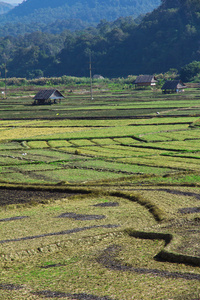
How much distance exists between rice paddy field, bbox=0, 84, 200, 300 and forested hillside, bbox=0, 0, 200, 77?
114 meters

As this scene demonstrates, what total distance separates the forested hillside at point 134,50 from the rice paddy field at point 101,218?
114 metres

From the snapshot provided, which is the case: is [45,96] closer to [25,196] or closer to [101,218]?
[25,196]

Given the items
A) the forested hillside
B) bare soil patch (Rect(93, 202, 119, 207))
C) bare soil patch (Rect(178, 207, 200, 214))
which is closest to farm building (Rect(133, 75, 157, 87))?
the forested hillside

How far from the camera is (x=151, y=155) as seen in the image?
26188mm

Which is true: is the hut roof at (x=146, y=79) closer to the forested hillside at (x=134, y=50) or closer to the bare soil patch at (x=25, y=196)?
the forested hillside at (x=134, y=50)

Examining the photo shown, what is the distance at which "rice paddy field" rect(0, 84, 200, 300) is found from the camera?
1011cm

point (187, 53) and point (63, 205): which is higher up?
point (187, 53)

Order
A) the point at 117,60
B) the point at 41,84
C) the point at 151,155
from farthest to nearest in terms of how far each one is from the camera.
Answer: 1. the point at 117,60
2. the point at 41,84
3. the point at 151,155

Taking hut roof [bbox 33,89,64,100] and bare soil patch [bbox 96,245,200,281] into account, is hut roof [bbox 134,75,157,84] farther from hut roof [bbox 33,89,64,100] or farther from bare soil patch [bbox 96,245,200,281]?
bare soil patch [bbox 96,245,200,281]

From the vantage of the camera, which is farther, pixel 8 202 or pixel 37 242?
pixel 8 202

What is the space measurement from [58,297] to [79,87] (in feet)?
346

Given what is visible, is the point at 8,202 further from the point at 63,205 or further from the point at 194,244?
the point at 194,244

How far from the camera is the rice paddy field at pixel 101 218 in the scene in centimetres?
1011

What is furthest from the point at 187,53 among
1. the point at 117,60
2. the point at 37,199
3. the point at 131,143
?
the point at 37,199
